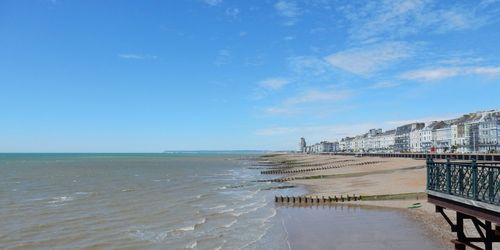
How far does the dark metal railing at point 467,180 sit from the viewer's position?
12.0 m

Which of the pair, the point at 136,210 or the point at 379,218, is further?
the point at 136,210

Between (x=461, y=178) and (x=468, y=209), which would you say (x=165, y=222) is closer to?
(x=461, y=178)

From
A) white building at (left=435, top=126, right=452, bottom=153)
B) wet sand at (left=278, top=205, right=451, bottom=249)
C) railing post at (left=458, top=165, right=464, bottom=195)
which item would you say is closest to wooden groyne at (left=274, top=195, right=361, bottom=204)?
wet sand at (left=278, top=205, right=451, bottom=249)

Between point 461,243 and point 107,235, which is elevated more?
point 461,243

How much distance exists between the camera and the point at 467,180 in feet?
44.7

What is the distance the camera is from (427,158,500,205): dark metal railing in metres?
Answer: 12.0

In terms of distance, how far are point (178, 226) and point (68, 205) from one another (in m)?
15.1

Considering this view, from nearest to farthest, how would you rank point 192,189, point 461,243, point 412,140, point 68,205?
point 461,243
point 68,205
point 192,189
point 412,140

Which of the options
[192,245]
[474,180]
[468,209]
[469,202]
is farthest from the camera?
[192,245]

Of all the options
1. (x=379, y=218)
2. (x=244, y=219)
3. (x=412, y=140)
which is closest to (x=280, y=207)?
(x=244, y=219)

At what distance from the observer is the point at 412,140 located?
186 m

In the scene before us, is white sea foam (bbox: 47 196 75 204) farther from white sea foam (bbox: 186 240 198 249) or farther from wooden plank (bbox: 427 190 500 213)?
wooden plank (bbox: 427 190 500 213)

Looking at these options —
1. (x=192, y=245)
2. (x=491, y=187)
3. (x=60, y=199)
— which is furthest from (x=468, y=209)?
(x=60, y=199)

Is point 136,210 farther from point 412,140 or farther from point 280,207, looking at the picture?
point 412,140
